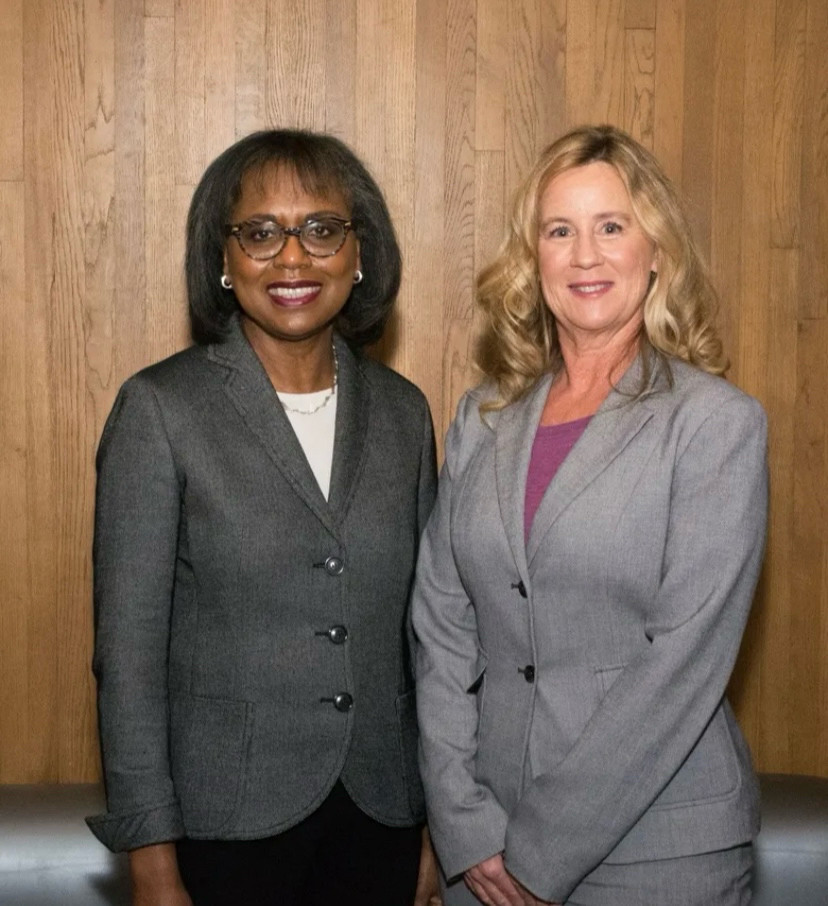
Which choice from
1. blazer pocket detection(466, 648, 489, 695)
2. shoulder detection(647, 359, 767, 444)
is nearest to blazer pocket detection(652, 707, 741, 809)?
blazer pocket detection(466, 648, 489, 695)

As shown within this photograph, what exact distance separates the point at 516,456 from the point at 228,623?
0.52m

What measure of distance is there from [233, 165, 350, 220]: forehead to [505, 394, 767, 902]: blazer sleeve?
74cm

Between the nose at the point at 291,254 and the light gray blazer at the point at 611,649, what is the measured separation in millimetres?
453

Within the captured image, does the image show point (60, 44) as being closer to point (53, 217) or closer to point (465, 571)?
point (53, 217)

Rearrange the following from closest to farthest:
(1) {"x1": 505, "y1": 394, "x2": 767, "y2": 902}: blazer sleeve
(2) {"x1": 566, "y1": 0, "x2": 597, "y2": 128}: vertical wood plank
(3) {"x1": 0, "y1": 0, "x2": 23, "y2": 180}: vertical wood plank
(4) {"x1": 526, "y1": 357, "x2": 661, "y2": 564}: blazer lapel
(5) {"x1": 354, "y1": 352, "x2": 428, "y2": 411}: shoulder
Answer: (1) {"x1": 505, "y1": 394, "x2": 767, "y2": 902}: blazer sleeve < (4) {"x1": 526, "y1": 357, "x2": 661, "y2": 564}: blazer lapel < (5) {"x1": 354, "y1": 352, "x2": 428, "y2": 411}: shoulder < (3) {"x1": 0, "y1": 0, "x2": 23, "y2": 180}: vertical wood plank < (2) {"x1": 566, "y1": 0, "x2": 597, "y2": 128}: vertical wood plank

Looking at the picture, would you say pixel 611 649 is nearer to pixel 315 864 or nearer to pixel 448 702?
pixel 448 702

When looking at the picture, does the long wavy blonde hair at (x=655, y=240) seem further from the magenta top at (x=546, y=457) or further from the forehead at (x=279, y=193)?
the forehead at (x=279, y=193)

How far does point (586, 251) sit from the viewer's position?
2109 mm

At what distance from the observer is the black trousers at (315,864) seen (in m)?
2.08

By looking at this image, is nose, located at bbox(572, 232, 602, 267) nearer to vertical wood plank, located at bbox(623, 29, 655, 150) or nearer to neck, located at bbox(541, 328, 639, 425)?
neck, located at bbox(541, 328, 639, 425)

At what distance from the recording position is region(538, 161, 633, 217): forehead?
6.96ft

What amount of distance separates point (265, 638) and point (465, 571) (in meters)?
0.34

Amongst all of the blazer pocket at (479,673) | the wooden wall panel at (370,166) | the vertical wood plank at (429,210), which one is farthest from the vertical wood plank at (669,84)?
the blazer pocket at (479,673)

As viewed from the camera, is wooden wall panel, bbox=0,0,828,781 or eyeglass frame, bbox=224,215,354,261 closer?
eyeglass frame, bbox=224,215,354,261
